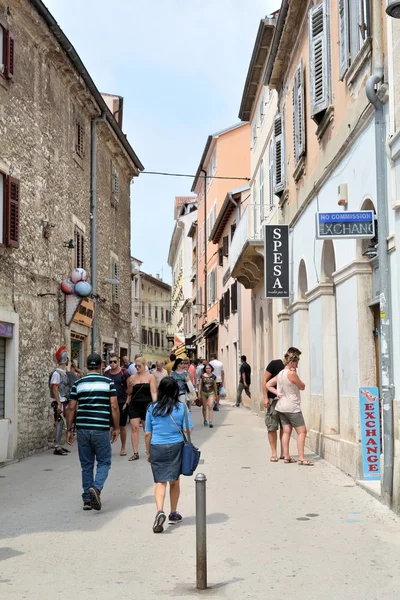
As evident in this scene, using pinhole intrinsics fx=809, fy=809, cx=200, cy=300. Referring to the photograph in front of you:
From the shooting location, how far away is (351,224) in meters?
9.58

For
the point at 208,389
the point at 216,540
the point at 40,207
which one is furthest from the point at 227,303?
the point at 216,540

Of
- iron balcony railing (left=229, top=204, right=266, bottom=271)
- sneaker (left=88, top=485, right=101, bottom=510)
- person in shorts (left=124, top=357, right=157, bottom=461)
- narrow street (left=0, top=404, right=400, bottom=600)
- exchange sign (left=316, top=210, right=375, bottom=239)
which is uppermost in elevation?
iron balcony railing (left=229, top=204, right=266, bottom=271)

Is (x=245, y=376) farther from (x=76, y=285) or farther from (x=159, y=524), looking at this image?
(x=159, y=524)

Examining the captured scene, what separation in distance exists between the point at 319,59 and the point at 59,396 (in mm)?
7552

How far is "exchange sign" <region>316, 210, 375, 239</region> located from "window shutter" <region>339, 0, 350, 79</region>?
105 inches

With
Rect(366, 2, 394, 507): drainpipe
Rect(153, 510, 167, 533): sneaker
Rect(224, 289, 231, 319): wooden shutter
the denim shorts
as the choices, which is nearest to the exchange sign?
Rect(366, 2, 394, 507): drainpipe

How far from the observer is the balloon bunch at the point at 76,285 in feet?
58.2

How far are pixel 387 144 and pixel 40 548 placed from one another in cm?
556

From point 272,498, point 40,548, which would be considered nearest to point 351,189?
point 272,498

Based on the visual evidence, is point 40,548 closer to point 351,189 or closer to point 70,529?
point 70,529

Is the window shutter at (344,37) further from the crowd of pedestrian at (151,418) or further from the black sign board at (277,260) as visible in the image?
the black sign board at (277,260)

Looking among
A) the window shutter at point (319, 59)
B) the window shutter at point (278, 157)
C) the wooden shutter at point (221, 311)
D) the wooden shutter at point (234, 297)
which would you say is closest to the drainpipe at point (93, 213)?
the window shutter at point (278, 157)

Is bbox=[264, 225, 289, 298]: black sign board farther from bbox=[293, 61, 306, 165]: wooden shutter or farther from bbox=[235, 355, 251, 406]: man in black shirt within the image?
bbox=[235, 355, 251, 406]: man in black shirt

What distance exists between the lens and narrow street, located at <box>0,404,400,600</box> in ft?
19.3
